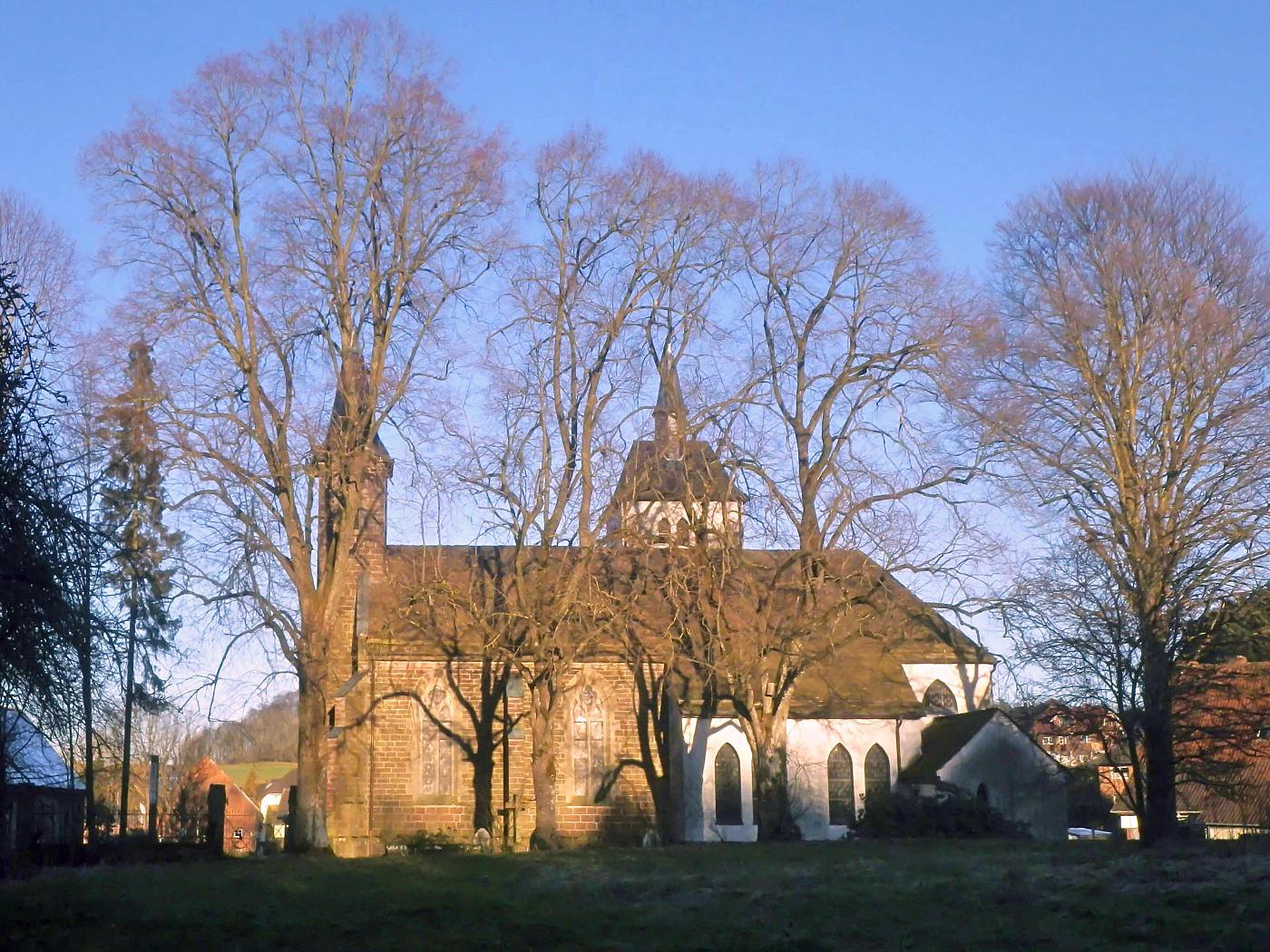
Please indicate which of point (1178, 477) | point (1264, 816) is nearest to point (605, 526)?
point (1178, 477)

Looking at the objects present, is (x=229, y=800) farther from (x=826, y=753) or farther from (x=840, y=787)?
(x=826, y=753)

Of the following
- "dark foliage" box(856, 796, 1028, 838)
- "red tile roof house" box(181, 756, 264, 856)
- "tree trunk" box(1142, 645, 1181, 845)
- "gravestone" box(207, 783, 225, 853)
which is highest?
"tree trunk" box(1142, 645, 1181, 845)

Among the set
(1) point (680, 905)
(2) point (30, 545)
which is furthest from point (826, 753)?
(2) point (30, 545)

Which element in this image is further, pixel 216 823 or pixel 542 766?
pixel 542 766

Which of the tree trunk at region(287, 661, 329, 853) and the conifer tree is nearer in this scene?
the conifer tree

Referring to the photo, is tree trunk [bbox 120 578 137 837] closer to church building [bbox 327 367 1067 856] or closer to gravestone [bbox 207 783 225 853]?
gravestone [bbox 207 783 225 853]

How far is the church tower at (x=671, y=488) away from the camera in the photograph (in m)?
28.0

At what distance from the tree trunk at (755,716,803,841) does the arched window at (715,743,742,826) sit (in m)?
3.93

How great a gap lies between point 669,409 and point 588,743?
11126 millimetres

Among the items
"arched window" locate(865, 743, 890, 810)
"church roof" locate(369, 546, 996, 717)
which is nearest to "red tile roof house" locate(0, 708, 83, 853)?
"church roof" locate(369, 546, 996, 717)

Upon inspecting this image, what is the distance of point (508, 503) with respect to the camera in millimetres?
27953

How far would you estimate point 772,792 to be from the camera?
30.0m

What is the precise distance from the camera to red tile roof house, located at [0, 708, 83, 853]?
554 inches

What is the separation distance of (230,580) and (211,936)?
1387cm
